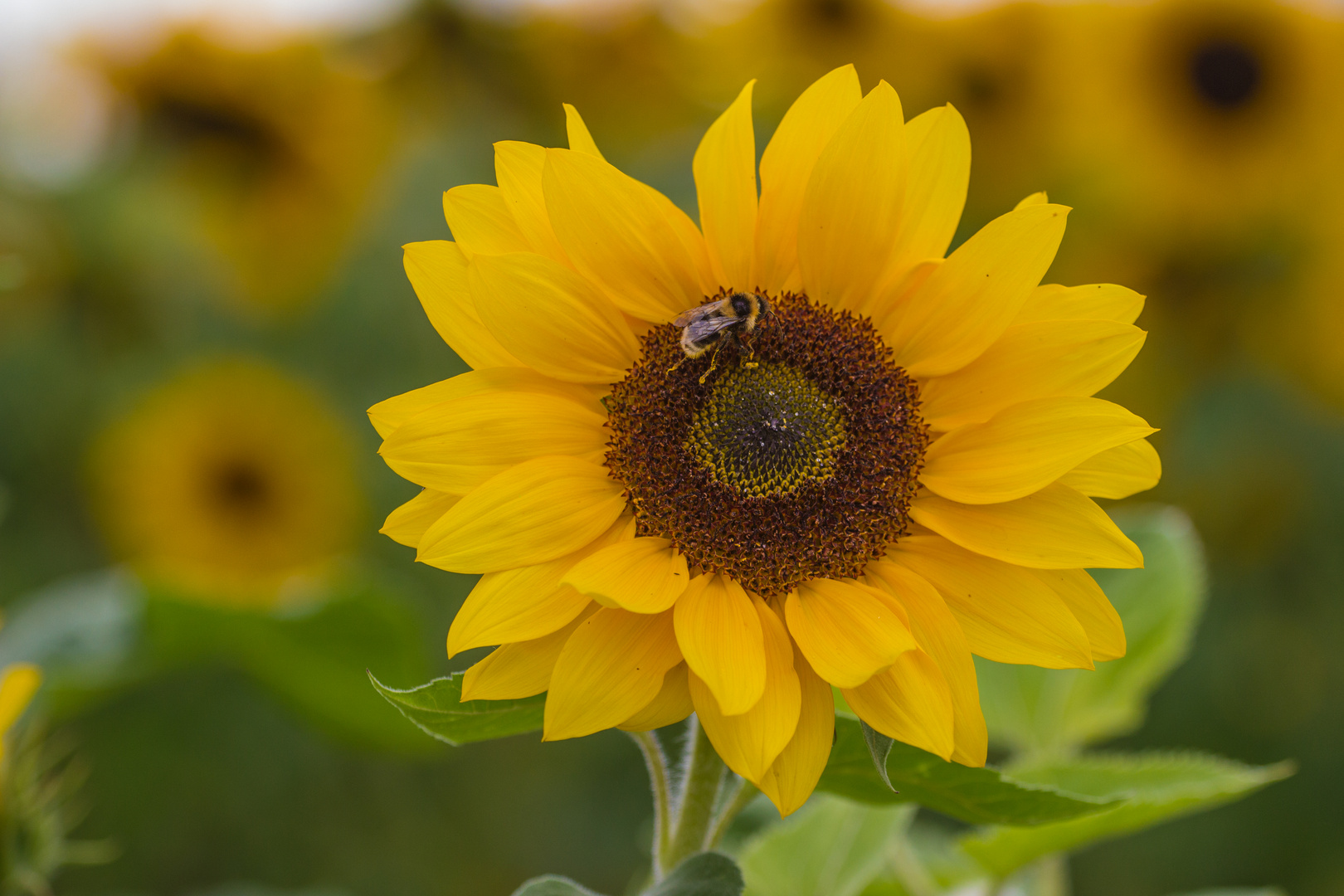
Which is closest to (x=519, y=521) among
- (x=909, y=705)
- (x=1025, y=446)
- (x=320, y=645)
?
(x=909, y=705)

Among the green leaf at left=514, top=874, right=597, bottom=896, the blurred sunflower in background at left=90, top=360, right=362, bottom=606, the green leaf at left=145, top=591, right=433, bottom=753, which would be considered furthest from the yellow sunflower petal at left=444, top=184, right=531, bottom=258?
the blurred sunflower in background at left=90, top=360, right=362, bottom=606

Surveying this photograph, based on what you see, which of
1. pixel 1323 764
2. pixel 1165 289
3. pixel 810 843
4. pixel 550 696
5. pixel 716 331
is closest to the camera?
pixel 550 696

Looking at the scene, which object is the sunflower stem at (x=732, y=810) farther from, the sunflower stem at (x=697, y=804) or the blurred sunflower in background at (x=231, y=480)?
the blurred sunflower in background at (x=231, y=480)

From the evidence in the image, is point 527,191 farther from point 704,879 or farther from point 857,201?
point 704,879

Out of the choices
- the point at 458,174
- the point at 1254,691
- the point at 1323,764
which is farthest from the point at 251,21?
the point at 1323,764

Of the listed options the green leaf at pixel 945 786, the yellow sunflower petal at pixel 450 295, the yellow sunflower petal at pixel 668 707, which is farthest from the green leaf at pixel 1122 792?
the yellow sunflower petal at pixel 450 295

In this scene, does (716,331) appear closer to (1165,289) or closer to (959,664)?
(959,664)
